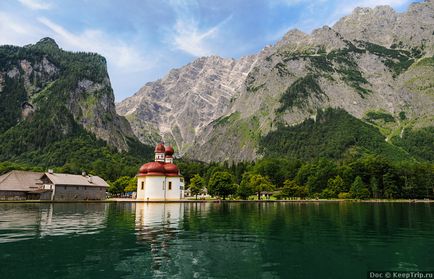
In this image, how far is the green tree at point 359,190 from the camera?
148750 mm

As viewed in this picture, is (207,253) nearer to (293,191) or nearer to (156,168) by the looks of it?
(156,168)

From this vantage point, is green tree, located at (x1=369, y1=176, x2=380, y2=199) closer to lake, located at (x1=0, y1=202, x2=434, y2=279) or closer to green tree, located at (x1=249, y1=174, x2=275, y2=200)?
green tree, located at (x1=249, y1=174, x2=275, y2=200)

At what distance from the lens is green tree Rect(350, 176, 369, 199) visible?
148750 mm

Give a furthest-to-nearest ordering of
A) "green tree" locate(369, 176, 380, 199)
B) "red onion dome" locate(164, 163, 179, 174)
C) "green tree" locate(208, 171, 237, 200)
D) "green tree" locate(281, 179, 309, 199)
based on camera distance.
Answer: "green tree" locate(369, 176, 380, 199)
"green tree" locate(281, 179, 309, 199)
"green tree" locate(208, 171, 237, 200)
"red onion dome" locate(164, 163, 179, 174)

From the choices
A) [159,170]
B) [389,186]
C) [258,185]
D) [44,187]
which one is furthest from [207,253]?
[389,186]

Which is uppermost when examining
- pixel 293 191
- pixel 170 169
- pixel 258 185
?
pixel 170 169

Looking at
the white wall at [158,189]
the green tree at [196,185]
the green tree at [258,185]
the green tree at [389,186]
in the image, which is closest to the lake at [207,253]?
the white wall at [158,189]

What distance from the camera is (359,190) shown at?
5871 inches

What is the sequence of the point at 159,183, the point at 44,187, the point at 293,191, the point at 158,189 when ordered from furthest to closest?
the point at 293,191
the point at 159,183
the point at 158,189
the point at 44,187

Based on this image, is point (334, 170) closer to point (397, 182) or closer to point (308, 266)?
point (397, 182)

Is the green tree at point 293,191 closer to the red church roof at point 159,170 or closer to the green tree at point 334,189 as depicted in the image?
the green tree at point 334,189

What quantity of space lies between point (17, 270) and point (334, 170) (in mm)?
163908

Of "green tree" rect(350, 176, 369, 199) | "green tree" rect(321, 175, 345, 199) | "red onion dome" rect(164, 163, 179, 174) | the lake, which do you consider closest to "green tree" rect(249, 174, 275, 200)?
"green tree" rect(321, 175, 345, 199)

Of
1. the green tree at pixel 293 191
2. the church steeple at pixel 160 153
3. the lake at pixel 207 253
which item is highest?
the church steeple at pixel 160 153
